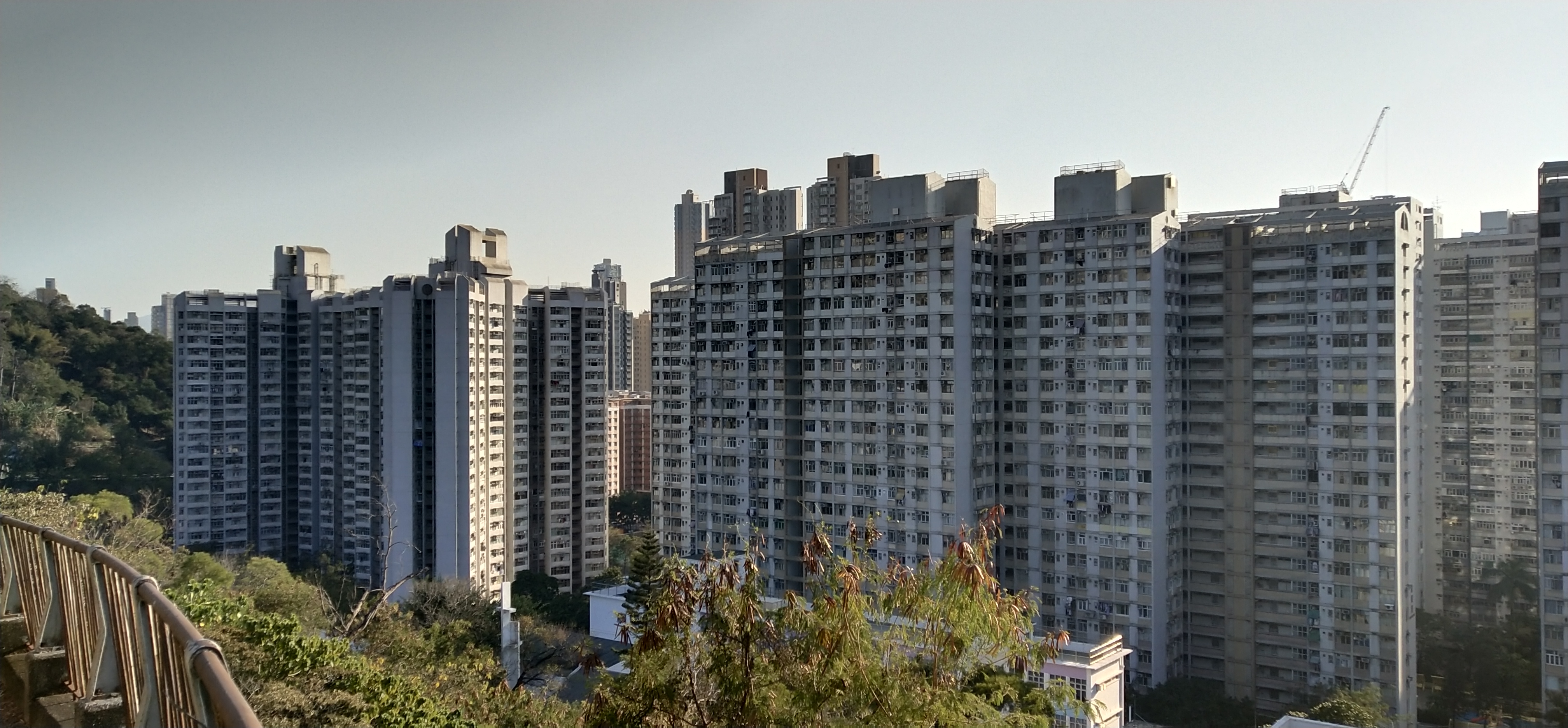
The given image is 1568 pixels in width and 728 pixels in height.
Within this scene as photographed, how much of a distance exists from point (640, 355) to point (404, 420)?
15.8m

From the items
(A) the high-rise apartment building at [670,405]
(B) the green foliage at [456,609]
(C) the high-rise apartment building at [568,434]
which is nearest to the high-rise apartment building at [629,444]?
(C) the high-rise apartment building at [568,434]

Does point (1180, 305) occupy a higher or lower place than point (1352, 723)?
higher

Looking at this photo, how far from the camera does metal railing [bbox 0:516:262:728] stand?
118 centimetres

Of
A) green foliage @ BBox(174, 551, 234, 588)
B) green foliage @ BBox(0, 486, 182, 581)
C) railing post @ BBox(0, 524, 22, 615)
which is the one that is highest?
railing post @ BBox(0, 524, 22, 615)

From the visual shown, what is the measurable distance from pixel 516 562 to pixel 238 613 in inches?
596

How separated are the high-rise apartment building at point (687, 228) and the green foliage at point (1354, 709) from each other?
2345 cm

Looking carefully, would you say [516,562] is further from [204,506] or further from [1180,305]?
[1180,305]

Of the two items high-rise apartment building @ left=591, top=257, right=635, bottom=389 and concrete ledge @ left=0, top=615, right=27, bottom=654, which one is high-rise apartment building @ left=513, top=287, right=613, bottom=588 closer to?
high-rise apartment building @ left=591, top=257, right=635, bottom=389

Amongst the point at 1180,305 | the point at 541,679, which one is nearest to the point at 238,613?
the point at 541,679

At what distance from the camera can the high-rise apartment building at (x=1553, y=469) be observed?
11516mm

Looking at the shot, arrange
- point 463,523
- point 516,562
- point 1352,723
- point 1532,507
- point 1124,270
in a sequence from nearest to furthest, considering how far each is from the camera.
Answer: point 1352,723
point 1124,270
point 1532,507
point 463,523
point 516,562

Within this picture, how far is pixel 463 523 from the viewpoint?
17016 millimetres

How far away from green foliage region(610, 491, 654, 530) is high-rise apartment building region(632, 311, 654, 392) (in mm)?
7538

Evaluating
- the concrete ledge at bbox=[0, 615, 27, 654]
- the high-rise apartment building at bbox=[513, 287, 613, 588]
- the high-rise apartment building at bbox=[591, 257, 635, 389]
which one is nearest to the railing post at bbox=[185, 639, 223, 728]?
the concrete ledge at bbox=[0, 615, 27, 654]
